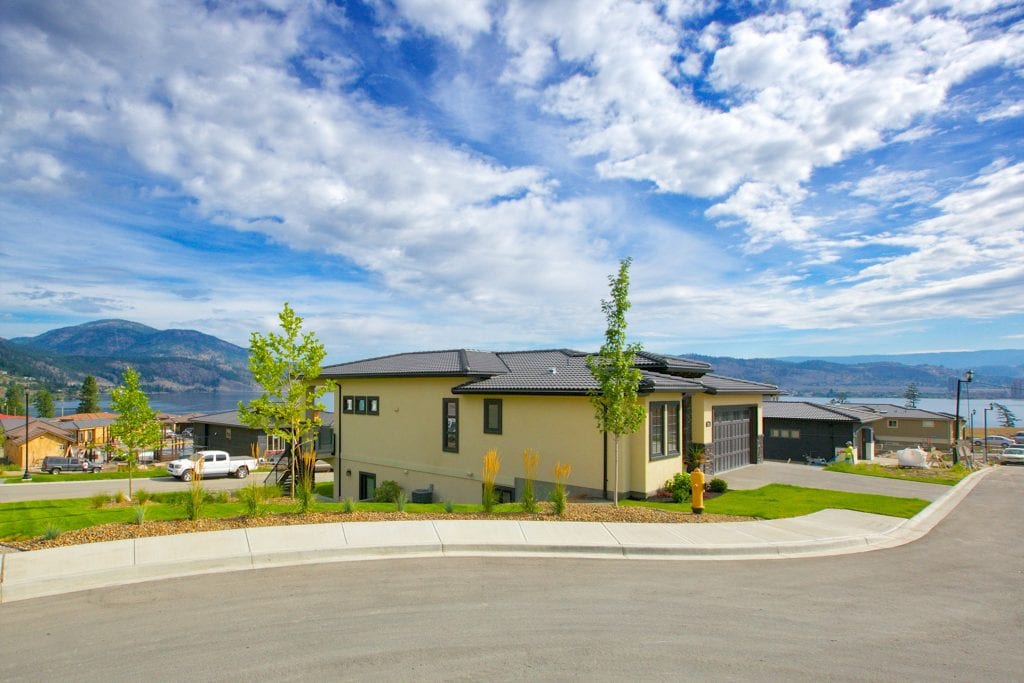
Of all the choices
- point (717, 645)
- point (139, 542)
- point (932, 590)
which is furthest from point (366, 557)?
point (932, 590)

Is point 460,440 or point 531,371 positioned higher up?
point 531,371

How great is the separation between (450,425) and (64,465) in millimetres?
39279

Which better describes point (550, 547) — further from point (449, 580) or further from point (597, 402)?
point (597, 402)

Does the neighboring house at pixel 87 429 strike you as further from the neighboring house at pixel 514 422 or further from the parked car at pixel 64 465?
the neighboring house at pixel 514 422

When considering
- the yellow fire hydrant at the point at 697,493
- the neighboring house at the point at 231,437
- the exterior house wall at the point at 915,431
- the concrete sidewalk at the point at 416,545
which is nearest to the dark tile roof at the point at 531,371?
the yellow fire hydrant at the point at 697,493

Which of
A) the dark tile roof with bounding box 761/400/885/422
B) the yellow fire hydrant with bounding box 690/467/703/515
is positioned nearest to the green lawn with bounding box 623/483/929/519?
the yellow fire hydrant with bounding box 690/467/703/515

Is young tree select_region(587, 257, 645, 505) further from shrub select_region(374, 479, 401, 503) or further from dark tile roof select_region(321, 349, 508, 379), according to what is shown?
shrub select_region(374, 479, 401, 503)

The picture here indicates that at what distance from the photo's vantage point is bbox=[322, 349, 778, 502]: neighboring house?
16.3 meters

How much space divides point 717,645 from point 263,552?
663 cm

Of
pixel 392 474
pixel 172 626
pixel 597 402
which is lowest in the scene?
pixel 392 474

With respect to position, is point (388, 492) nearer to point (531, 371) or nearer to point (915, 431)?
point (531, 371)

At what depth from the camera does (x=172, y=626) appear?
631 cm

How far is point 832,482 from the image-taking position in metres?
18.9

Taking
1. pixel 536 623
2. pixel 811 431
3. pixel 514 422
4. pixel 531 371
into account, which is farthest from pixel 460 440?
pixel 811 431
